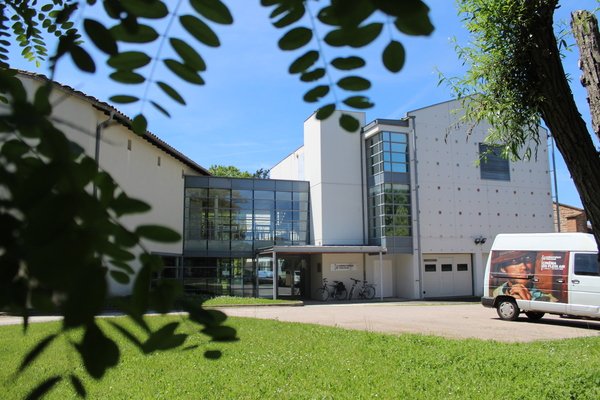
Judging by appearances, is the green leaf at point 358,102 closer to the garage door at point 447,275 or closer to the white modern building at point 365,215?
the white modern building at point 365,215

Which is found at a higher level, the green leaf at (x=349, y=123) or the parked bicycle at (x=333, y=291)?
the green leaf at (x=349, y=123)

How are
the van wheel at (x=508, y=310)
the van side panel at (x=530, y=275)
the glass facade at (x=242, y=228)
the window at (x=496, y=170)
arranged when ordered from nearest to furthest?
the van side panel at (x=530, y=275), the van wheel at (x=508, y=310), the glass facade at (x=242, y=228), the window at (x=496, y=170)

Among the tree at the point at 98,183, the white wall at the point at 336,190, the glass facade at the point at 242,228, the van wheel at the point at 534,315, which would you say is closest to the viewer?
the tree at the point at 98,183

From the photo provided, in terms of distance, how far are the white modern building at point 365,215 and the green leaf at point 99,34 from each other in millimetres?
28676

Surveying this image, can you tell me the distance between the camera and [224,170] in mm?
60438

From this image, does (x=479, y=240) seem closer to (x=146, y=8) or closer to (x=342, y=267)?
(x=342, y=267)

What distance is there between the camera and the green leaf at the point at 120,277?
103cm

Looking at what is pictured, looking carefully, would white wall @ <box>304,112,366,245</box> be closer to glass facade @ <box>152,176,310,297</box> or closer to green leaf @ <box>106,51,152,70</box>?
glass facade @ <box>152,176,310,297</box>

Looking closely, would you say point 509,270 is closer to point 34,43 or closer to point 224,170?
point 34,43

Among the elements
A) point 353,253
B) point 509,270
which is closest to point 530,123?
point 509,270

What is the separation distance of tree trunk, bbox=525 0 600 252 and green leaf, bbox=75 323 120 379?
3.33 metres

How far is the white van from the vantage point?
14.8m

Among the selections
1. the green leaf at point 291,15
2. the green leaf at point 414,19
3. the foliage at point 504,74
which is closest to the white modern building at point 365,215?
the foliage at point 504,74

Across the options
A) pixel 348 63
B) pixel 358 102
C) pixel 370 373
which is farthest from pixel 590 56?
pixel 370 373
